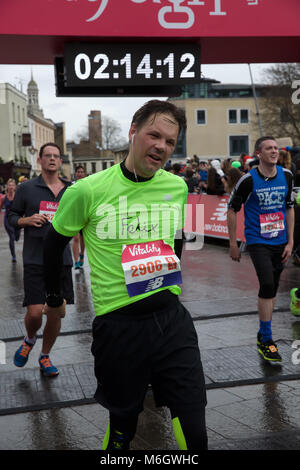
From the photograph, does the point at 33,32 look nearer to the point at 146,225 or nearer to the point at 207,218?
the point at 146,225

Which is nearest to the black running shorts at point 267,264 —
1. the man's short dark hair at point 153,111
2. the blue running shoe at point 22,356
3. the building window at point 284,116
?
the blue running shoe at point 22,356

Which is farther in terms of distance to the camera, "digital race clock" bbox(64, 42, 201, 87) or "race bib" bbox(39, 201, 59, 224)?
"digital race clock" bbox(64, 42, 201, 87)

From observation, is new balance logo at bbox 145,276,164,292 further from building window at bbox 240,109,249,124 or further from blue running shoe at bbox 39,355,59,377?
building window at bbox 240,109,249,124

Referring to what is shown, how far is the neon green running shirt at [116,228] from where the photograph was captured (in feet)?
8.47

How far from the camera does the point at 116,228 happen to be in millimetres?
2621

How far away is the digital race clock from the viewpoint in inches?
267

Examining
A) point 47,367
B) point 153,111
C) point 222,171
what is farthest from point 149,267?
point 222,171

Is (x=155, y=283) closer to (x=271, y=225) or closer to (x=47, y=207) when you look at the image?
(x=47, y=207)

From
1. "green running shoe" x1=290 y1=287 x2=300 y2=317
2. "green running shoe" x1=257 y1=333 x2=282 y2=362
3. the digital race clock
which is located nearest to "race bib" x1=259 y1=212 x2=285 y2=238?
"green running shoe" x1=257 y1=333 x2=282 y2=362

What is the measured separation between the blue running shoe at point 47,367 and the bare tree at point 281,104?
38437 millimetres

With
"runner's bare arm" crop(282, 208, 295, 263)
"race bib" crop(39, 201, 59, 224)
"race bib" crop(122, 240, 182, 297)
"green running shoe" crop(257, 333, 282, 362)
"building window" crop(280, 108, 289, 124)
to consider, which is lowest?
"green running shoe" crop(257, 333, 282, 362)

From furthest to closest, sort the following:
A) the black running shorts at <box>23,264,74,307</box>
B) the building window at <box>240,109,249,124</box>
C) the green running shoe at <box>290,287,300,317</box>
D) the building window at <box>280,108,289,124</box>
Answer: the building window at <box>240,109,249,124</box> < the building window at <box>280,108,289,124</box> < the green running shoe at <box>290,287,300,317</box> < the black running shorts at <box>23,264,74,307</box>

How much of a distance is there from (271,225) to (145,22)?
9.73 ft

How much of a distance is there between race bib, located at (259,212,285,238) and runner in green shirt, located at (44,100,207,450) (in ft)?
8.80
